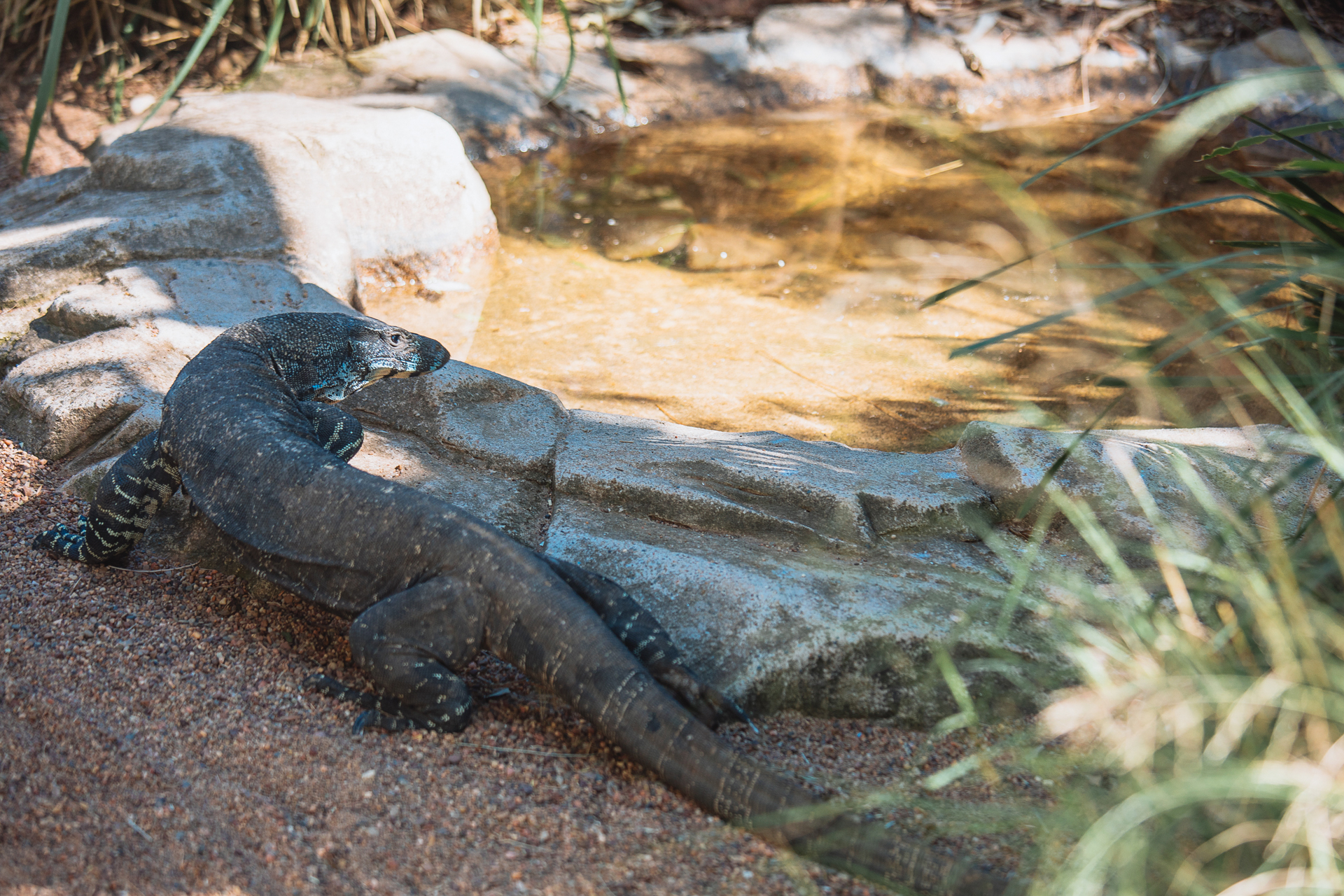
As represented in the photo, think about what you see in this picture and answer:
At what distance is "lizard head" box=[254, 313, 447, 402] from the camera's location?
3.61m

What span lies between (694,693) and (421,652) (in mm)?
759

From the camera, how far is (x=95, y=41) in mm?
8922

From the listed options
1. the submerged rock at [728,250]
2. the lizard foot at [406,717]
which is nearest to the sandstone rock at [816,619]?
the lizard foot at [406,717]

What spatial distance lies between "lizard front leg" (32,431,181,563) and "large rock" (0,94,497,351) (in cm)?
188

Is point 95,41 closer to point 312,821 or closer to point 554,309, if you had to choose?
point 554,309

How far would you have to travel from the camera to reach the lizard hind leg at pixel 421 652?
8.73 ft

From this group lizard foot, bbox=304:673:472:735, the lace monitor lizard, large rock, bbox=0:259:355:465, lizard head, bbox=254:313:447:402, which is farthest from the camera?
large rock, bbox=0:259:355:465

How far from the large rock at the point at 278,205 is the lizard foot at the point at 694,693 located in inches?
130

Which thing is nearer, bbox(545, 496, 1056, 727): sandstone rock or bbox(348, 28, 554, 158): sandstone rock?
bbox(545, 496, 1056, 727): sandstone rock

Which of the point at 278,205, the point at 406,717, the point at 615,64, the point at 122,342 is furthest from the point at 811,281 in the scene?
the point at 406,717

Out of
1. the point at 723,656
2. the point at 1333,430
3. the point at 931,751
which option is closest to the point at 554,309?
the point at 723,656

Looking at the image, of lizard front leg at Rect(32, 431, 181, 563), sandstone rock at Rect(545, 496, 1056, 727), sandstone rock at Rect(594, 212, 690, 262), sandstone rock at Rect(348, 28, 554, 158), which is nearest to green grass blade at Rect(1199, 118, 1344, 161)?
sandstone rock at Rect(545, 496, 1056, 727)

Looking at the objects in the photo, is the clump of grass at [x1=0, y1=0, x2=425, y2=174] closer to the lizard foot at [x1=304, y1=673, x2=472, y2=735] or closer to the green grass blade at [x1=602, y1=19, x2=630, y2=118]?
the green grass blade at [x1=602, y1=19, x2=630, y2=118]

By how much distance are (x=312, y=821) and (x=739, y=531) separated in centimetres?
163
